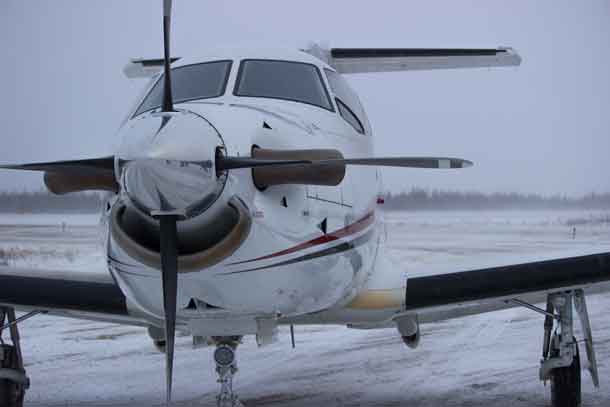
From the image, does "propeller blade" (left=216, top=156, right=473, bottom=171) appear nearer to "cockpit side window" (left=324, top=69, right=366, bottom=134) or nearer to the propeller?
the propeller

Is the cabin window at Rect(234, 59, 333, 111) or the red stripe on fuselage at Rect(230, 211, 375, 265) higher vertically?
the cabin window at Rect(234, 59, 333, 111)

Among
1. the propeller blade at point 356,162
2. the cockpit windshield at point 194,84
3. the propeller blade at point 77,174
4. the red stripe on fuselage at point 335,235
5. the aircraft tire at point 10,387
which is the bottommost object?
the aircraft tire at point 10,387

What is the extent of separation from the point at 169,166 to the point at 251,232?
830mm

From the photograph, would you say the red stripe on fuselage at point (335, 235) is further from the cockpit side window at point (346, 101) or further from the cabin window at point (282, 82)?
the cabin window at point (282, 82)

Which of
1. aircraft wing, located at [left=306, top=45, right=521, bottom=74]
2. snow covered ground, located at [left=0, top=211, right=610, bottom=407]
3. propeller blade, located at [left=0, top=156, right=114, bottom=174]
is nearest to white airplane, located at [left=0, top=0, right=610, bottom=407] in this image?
propeller blade, located at [left=0, top=156, right=114, bottom=174]

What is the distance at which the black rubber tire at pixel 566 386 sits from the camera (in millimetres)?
6945

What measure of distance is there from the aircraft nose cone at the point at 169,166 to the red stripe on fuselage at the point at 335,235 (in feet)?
2.51

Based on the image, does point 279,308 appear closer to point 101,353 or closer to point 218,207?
point 218,207

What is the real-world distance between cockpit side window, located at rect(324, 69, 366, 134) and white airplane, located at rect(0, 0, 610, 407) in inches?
0.8

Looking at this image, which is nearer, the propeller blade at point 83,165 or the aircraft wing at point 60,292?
the propeller blade at point 83,165

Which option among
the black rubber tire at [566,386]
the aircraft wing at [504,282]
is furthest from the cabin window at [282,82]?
the black rubber tire at [566,386]

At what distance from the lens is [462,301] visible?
6688 millimetres

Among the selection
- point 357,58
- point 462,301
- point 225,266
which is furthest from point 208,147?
point 357,58

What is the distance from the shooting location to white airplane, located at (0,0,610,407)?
11.0 feet
